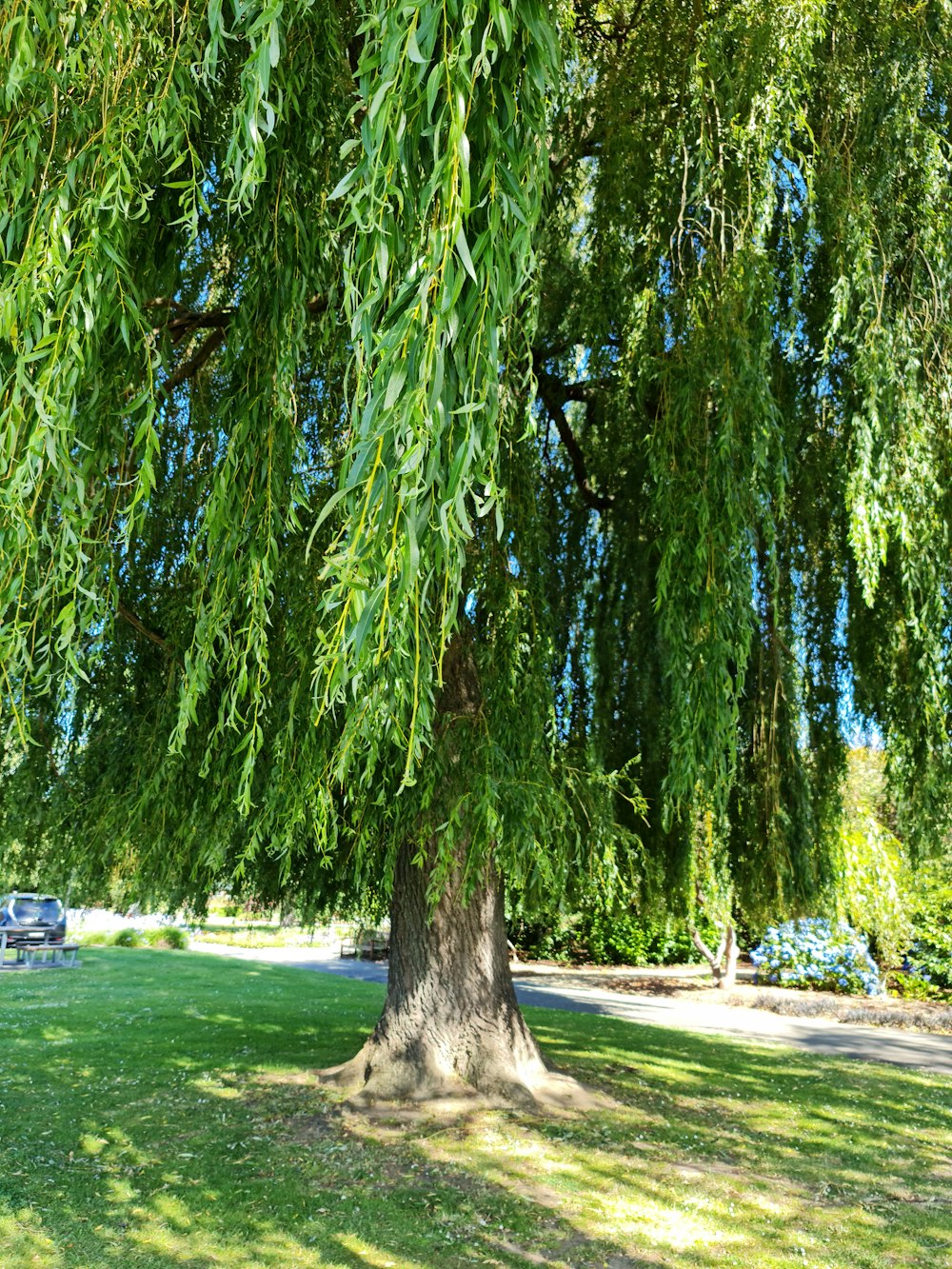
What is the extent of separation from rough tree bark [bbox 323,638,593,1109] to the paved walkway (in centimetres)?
452

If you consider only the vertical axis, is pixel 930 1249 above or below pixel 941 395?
below

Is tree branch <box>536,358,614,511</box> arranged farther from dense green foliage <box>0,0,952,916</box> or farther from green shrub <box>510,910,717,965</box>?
green shrub <box>510,910,717,965</box>

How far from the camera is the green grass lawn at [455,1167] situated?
411 centimetres

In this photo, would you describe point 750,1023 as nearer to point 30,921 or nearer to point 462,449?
point 462,449

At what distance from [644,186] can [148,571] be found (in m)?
3.03

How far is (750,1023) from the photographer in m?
11.1

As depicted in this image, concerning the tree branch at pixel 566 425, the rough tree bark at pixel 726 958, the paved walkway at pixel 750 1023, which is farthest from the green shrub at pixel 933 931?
the tree branch at pixel 566 425

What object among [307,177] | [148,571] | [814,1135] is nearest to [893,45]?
[307,177]

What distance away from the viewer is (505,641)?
457 centimetres

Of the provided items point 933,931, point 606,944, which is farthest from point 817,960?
point 606,944

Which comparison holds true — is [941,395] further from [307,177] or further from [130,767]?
[130,767]

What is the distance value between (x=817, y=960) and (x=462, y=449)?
523 inches

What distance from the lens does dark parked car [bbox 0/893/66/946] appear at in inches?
614

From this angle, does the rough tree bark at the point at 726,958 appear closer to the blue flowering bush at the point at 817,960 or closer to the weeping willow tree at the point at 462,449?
the blue flowering bush at the point at 817,960
